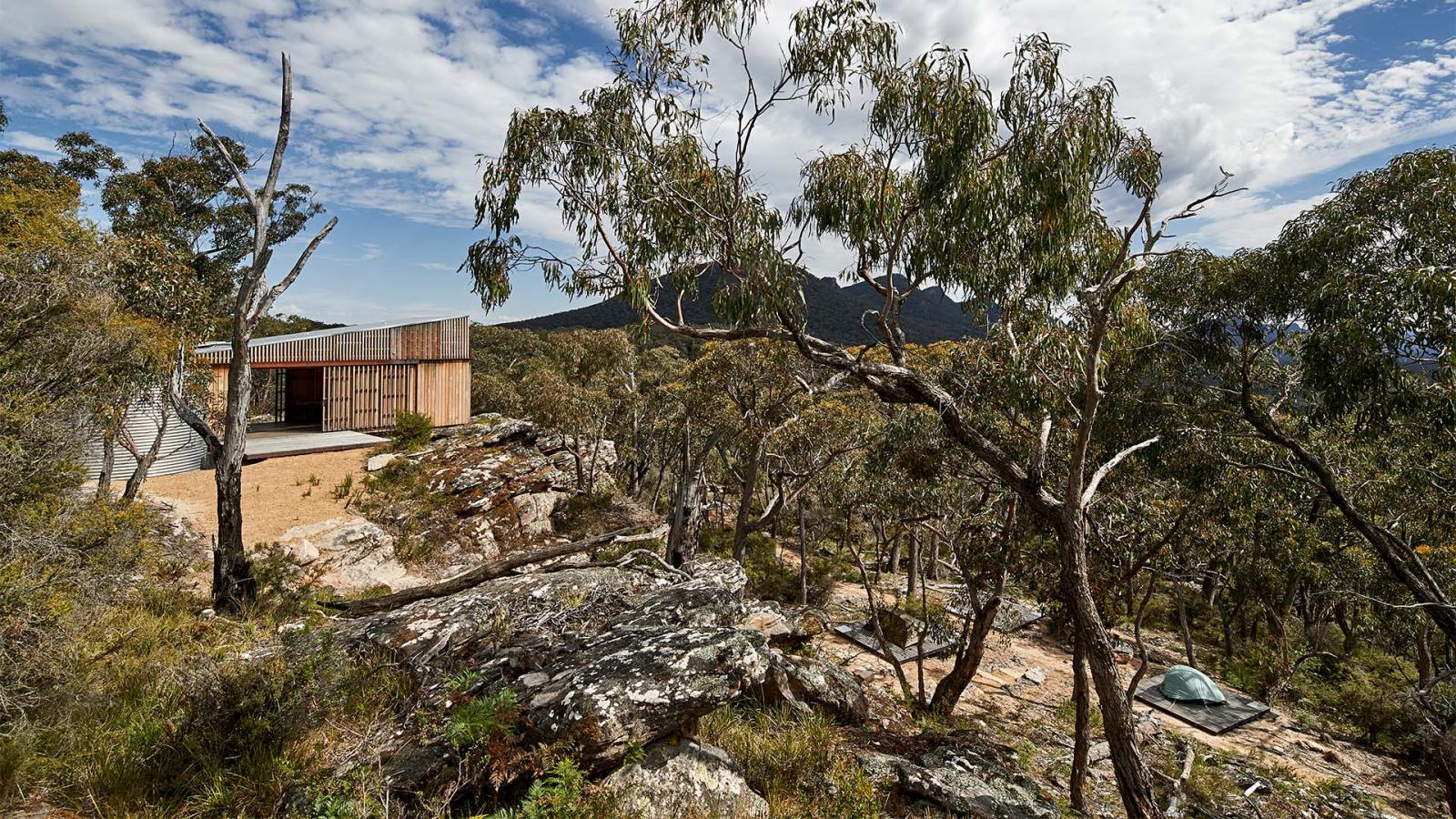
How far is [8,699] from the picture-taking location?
3.10 metres

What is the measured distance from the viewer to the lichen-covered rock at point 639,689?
3.31 meters

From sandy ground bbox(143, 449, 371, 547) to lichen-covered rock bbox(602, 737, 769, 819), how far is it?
9375 millimetres

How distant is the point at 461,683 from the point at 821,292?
7480 centimetres

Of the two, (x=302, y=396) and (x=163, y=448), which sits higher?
(x=302, y=396)

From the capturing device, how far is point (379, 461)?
14.3 metres

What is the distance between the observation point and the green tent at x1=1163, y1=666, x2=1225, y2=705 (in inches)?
433

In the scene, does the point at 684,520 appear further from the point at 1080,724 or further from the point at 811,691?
the point at 1080,724

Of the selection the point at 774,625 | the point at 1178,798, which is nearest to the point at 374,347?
the point at 774,625

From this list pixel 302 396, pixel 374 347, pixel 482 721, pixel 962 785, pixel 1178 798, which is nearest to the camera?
pixel 482 721

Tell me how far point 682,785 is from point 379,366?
18708mm

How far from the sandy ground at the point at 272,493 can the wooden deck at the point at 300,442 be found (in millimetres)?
717

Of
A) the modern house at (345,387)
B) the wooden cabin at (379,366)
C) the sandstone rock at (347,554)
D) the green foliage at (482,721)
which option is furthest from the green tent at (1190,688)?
the wooden cabin at (379,366)

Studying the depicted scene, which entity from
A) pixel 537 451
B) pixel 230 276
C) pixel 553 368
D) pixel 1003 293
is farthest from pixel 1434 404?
pixel 230 276

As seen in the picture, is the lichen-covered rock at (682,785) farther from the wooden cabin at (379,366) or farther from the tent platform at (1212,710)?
the wooden cabin at (379,366)
